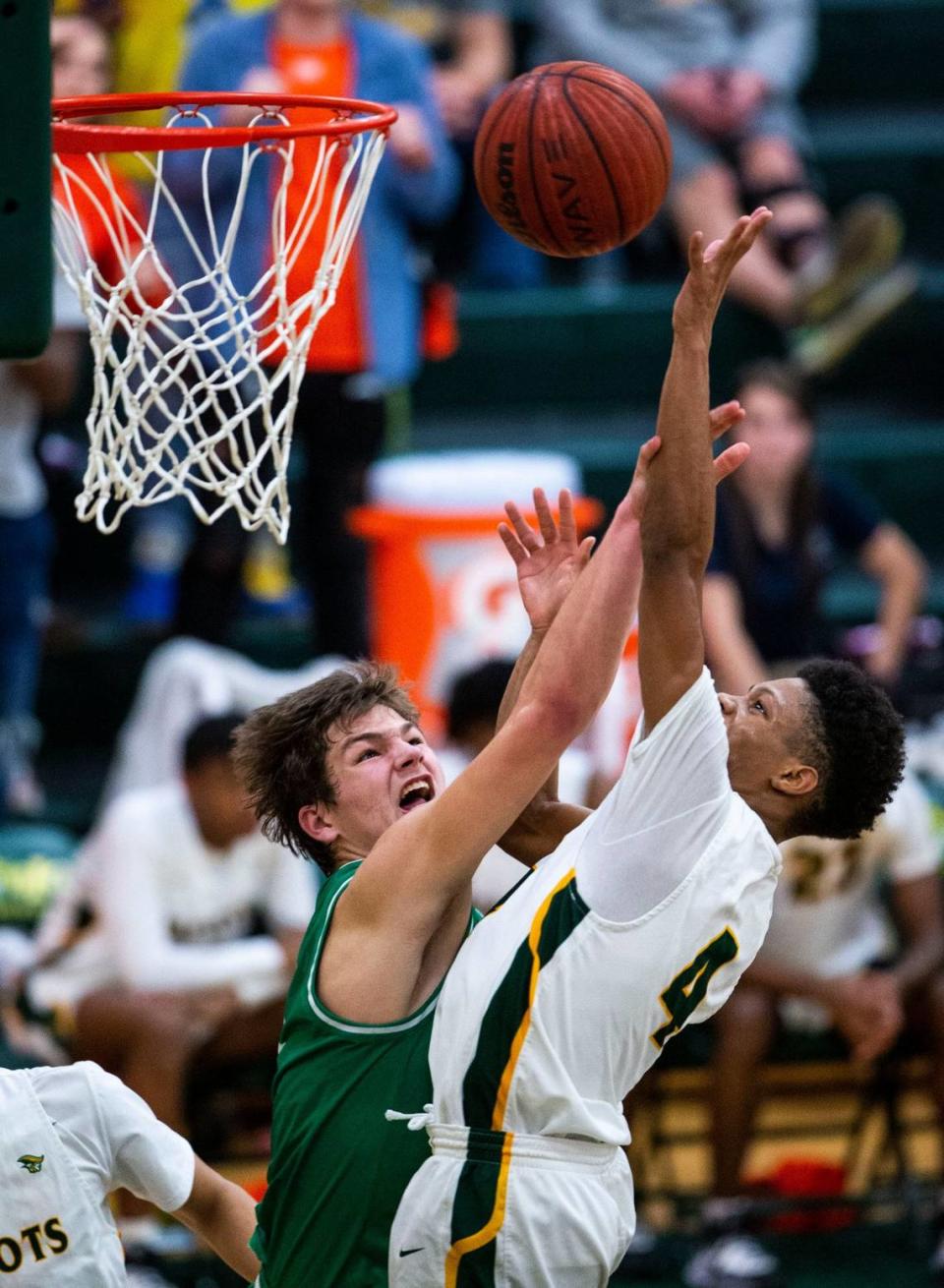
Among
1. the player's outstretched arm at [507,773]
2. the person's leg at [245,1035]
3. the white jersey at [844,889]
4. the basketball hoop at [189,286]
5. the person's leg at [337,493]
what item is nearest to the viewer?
the player's outstretched arm at [507,773]

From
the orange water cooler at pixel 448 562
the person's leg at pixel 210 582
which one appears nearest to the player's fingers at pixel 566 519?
the orange water cooler at pixel 448 562

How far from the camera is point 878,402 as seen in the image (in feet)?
31.2

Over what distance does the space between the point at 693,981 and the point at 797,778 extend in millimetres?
375

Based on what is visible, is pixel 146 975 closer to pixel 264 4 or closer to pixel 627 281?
pixel 264 4

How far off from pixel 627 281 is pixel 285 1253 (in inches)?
255

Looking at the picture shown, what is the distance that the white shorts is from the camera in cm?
327

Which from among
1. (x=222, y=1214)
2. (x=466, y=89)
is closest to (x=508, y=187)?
(x=222, y=1214)

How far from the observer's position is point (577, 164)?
12.9 ft

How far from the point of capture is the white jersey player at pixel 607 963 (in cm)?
324

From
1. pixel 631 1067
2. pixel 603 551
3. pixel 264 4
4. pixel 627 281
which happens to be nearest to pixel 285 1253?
pixel 631 1067

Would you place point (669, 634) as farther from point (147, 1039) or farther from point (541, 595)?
point (147, 1039)

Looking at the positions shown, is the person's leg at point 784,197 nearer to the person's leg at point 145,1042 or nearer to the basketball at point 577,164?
the person's leg at point 145,1042

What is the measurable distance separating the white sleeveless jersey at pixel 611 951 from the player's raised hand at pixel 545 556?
432 millimetres

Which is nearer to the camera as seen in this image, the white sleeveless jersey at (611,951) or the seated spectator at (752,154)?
the white sleeveless jersey at (611,951)
